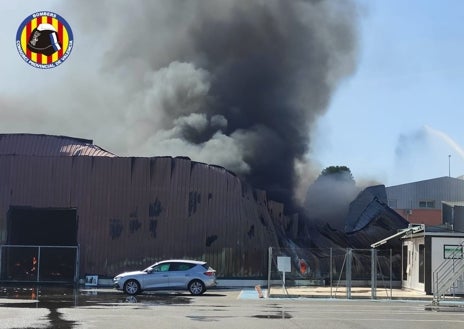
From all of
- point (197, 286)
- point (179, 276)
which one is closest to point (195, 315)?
point (179, 276)

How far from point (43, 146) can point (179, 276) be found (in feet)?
49.9

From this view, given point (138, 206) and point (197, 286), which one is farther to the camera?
point (138, 206)

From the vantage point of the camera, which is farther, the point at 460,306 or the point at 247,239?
the point at 247,239

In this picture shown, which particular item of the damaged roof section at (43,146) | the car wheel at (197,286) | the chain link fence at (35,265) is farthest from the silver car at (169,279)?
the damaged roof section at (43,146)

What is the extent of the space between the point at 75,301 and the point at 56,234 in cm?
2109

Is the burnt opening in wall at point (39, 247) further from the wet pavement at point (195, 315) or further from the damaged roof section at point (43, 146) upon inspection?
the wet pavement at point (195, 315)

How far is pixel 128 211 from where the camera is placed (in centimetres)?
3656

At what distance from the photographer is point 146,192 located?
36.8 metres

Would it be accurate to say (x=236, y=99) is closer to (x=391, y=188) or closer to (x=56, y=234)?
(x=56, y=234)

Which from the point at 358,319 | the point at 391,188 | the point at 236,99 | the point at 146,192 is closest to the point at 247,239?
the point at 146,192

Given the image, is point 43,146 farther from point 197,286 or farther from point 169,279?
point 197,286

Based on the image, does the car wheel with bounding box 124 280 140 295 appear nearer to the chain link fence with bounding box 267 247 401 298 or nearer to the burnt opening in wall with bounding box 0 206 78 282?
the burnt opening in wall with bounding box 0 206 78 282

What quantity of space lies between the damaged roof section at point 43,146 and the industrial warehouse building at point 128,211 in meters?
0.60

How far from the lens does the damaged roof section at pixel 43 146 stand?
38312 mm
